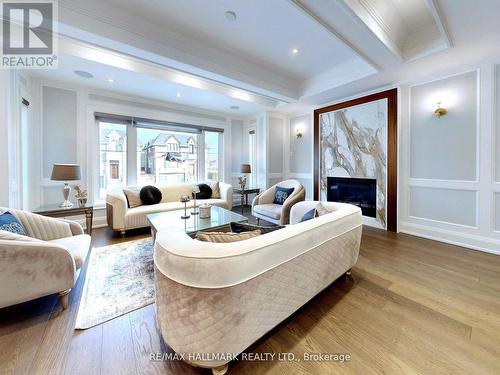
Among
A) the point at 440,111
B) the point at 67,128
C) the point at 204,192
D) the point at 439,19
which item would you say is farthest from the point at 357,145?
the point at 67,128

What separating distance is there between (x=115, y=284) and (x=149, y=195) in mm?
2132

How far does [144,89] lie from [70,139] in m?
1.61

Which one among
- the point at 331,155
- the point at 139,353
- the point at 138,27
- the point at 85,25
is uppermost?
the point at 138,27

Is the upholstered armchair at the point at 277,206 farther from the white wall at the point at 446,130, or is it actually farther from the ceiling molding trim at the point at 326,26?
the ceiling molding trim at the point at 326,26

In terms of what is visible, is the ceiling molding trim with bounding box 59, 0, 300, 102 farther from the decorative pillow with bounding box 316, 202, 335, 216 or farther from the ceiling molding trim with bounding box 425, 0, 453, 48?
the decorative pillow with bounding box 316, 202, 335, 216

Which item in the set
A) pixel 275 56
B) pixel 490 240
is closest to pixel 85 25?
pixel 275 56

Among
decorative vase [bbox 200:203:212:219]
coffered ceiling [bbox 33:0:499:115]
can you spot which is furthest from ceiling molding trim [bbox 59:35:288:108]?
decorative vase [bbox 200:203:212:219]

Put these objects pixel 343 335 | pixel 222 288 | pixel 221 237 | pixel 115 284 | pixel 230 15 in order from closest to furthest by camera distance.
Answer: pixel 222 288 < pixel 221 237 < pixel 343 335 < pixel 115 284 < pixel 230 15

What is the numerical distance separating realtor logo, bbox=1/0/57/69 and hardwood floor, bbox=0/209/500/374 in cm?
266

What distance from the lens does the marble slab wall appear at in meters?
3.82

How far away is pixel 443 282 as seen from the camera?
212cm

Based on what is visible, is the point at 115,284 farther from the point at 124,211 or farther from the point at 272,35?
the point at 272,35

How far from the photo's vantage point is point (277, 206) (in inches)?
152

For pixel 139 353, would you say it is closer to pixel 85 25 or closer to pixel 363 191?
pixel 85 25
